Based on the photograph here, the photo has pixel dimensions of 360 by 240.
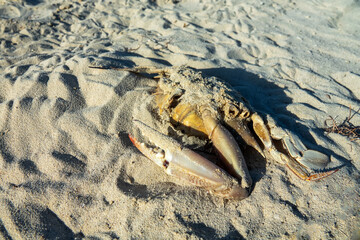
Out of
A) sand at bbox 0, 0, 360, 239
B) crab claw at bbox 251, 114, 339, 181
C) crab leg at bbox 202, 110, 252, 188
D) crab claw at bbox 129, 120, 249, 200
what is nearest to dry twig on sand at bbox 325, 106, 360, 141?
sand at bbox 0, 0, 360, 239

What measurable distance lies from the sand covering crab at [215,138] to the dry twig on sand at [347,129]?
616mm

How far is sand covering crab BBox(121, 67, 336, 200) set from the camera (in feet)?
7.00

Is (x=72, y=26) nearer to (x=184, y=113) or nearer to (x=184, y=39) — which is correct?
(x=184, y=39)

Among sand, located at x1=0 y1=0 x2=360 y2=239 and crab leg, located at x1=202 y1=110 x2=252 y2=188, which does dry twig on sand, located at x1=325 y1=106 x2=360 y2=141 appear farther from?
crab leg, located at x1=202 y1=110 x2=252 y2=188

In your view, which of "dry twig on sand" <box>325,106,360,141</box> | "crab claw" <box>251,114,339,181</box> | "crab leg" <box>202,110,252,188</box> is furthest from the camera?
"dry twig on sand" <box>325,106,360,141</box>

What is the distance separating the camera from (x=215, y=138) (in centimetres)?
245

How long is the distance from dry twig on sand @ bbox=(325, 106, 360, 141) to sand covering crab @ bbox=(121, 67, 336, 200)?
62 cm

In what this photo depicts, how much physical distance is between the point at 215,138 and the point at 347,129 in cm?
176

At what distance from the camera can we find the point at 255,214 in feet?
6.96

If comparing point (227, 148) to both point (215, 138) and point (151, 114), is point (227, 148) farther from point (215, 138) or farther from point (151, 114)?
point (151, 114)

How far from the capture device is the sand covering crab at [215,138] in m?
2.13

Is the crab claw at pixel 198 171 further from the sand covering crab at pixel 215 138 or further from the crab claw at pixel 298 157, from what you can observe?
the crab claw at pixel 298 157

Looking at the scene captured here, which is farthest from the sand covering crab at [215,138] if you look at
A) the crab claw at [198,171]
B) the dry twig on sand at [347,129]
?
the dry twig on sand at [347,129]

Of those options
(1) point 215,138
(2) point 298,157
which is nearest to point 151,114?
(1) point 215,138
